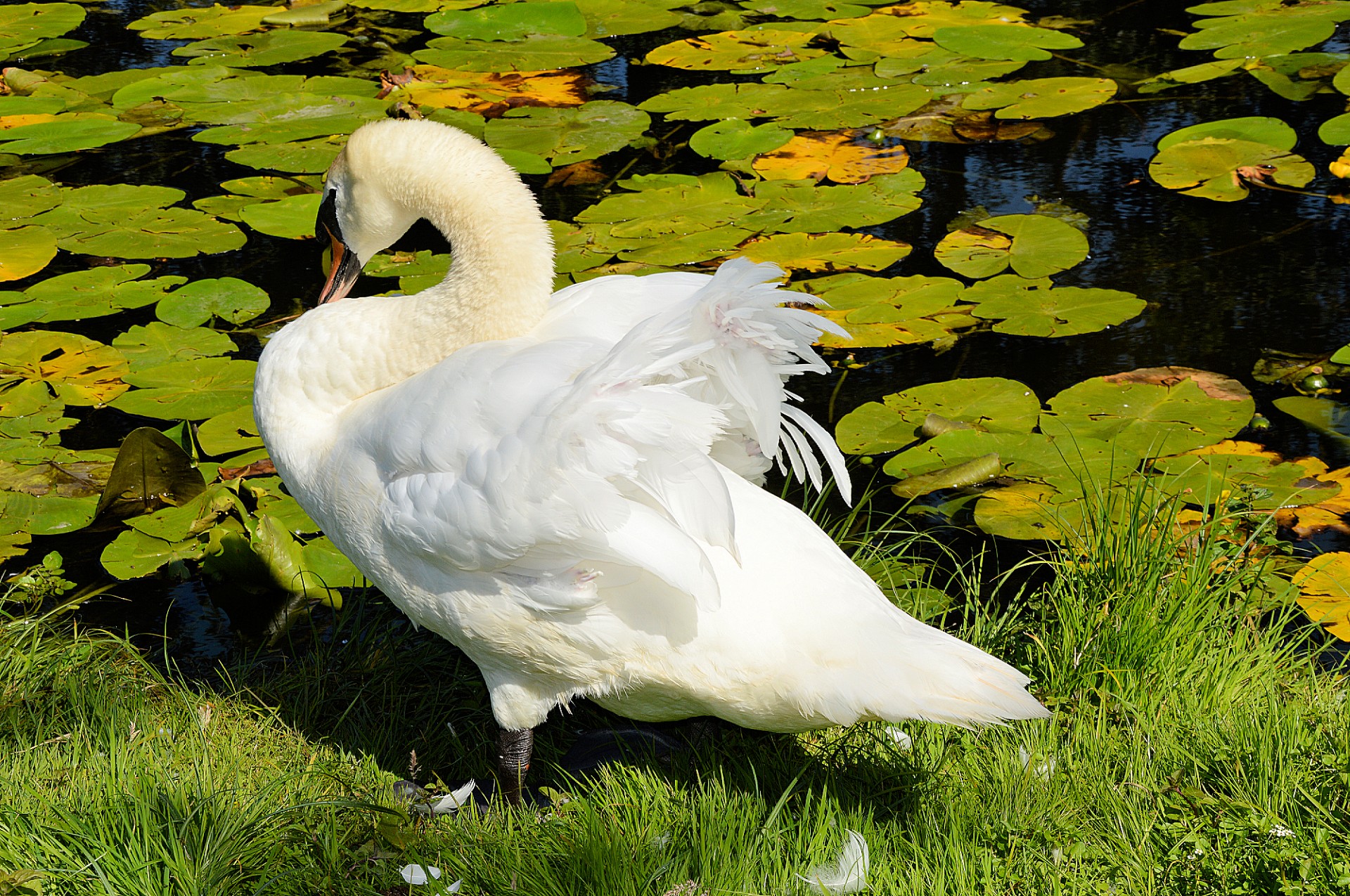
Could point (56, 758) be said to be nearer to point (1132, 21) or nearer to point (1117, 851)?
point (1117, 851)

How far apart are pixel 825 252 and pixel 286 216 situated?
2.07 meters

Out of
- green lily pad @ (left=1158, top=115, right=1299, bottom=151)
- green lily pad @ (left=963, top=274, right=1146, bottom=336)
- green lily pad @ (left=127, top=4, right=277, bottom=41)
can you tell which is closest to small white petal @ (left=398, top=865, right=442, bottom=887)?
green lily pad @ (left=963, top=274, right=1146, bottom=336)

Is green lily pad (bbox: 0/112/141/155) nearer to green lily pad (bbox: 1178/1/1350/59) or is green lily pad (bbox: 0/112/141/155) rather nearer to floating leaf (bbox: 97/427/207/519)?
floating leaf (bbox: 97/427/207/519)

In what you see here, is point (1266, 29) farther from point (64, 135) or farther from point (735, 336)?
point (64, 135)

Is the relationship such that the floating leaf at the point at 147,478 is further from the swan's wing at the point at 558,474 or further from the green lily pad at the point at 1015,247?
the green lily pad at the point at 1015,247

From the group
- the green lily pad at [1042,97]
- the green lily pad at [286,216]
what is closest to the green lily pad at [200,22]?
the green lily pad at [286,216]

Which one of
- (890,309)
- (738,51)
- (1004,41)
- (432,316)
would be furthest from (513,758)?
(1004,41)

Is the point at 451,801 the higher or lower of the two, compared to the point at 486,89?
lower

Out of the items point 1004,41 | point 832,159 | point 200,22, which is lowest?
point 832,159

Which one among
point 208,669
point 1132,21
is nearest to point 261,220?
point 208,669

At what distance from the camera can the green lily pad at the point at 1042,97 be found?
568cm

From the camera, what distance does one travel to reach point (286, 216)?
16.3ft

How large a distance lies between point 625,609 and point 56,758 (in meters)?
1.26

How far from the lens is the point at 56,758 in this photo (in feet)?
8.59
